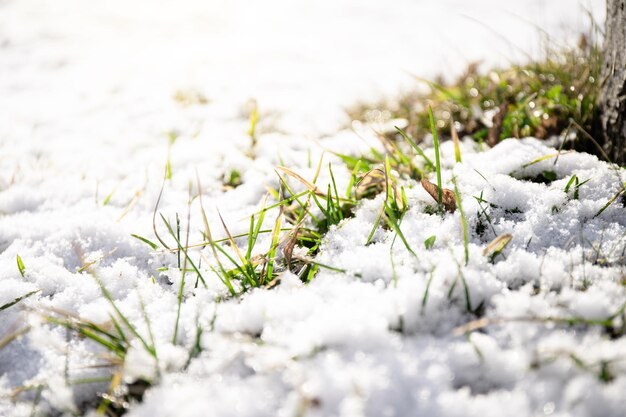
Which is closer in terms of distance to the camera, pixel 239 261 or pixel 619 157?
pixel 239 261

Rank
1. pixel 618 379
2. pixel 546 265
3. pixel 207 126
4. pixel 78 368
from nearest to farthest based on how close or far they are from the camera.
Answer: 1. pixel 618 379
2. pixel 78 368
3. pixel 546 265
4. pixel 207 126

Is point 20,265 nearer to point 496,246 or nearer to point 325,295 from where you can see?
point 325,295

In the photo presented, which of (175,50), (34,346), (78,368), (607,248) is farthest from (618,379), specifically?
(175,50)

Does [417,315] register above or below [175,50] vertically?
below

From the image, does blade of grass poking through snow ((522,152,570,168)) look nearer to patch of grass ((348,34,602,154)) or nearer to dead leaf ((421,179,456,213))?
patch of grass ((348,34,602,154))

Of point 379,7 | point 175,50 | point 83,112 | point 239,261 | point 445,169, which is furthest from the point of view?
point 379,7

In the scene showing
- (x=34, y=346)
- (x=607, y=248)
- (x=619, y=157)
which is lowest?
(x=34, y=346)

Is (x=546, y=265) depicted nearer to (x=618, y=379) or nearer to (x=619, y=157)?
(x=618, y=379)

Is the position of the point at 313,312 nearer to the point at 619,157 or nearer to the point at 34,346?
the point at 34,346
